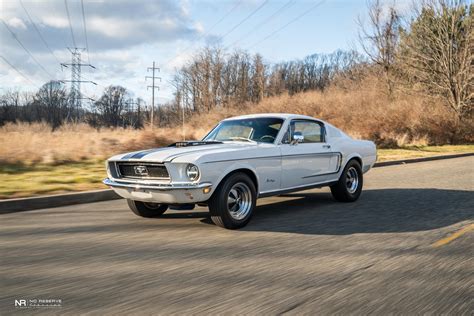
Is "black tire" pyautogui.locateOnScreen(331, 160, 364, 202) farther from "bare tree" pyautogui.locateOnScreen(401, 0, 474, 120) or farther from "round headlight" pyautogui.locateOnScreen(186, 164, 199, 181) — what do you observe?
"bare tree" pyautogui.locateOnScreen(401, 0, 474, 120)

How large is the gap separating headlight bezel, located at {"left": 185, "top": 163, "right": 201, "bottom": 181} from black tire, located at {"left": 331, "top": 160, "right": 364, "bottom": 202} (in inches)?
129

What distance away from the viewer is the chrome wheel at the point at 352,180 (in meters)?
7.90

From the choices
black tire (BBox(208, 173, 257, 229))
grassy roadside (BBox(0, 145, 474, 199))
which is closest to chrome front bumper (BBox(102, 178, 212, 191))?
black tire (BBox(208, 173, 257, 229))

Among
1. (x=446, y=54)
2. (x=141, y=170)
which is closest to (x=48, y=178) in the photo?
(x=141, y=170)

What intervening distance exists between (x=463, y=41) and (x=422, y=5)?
177 inches

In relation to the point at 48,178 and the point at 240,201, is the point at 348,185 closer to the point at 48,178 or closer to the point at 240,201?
the point at 240,201

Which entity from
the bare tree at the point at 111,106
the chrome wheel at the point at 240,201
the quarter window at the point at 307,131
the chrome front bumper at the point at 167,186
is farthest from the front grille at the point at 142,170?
the bare tree at the point at 111,106

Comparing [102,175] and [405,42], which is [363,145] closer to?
[102,175]

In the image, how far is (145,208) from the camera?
6.39 meters

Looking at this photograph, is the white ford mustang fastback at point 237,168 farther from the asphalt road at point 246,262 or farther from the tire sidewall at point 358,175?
the asphalt road at point 246,262

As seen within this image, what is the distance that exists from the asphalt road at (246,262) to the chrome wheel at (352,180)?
82 centimetres

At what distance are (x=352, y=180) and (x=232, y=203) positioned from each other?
320 cm

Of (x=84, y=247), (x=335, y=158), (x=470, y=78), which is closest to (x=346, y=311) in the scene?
(x=84, y=247)

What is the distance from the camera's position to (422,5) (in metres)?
34.9
